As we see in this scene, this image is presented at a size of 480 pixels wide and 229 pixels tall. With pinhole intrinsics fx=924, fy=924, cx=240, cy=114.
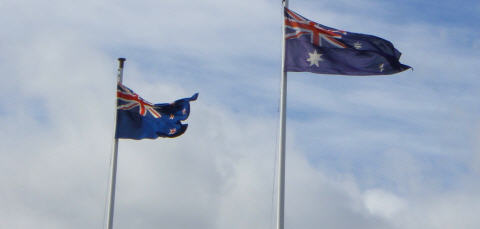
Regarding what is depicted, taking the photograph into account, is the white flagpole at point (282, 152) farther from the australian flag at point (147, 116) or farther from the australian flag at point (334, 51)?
the australian flag at point (147, 116)

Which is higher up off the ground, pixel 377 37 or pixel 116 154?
pixel 377 37

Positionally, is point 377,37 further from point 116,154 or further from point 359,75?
point 116,154

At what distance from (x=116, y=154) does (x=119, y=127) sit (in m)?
1.23

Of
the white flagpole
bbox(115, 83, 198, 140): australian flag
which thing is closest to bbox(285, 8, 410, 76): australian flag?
the white flagpole

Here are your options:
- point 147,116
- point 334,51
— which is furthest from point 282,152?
point 147,116

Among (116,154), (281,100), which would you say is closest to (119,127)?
(116,154)

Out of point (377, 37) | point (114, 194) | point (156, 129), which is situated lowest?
point (114, 194)

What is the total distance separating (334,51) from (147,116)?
11.5 m

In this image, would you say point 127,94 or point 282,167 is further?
point 127,94

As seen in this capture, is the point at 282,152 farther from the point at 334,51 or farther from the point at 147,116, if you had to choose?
the point at 147,116

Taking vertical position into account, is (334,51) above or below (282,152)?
above

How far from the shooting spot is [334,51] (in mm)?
33125

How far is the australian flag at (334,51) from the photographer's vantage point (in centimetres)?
3297

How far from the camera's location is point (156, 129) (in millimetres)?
41312
